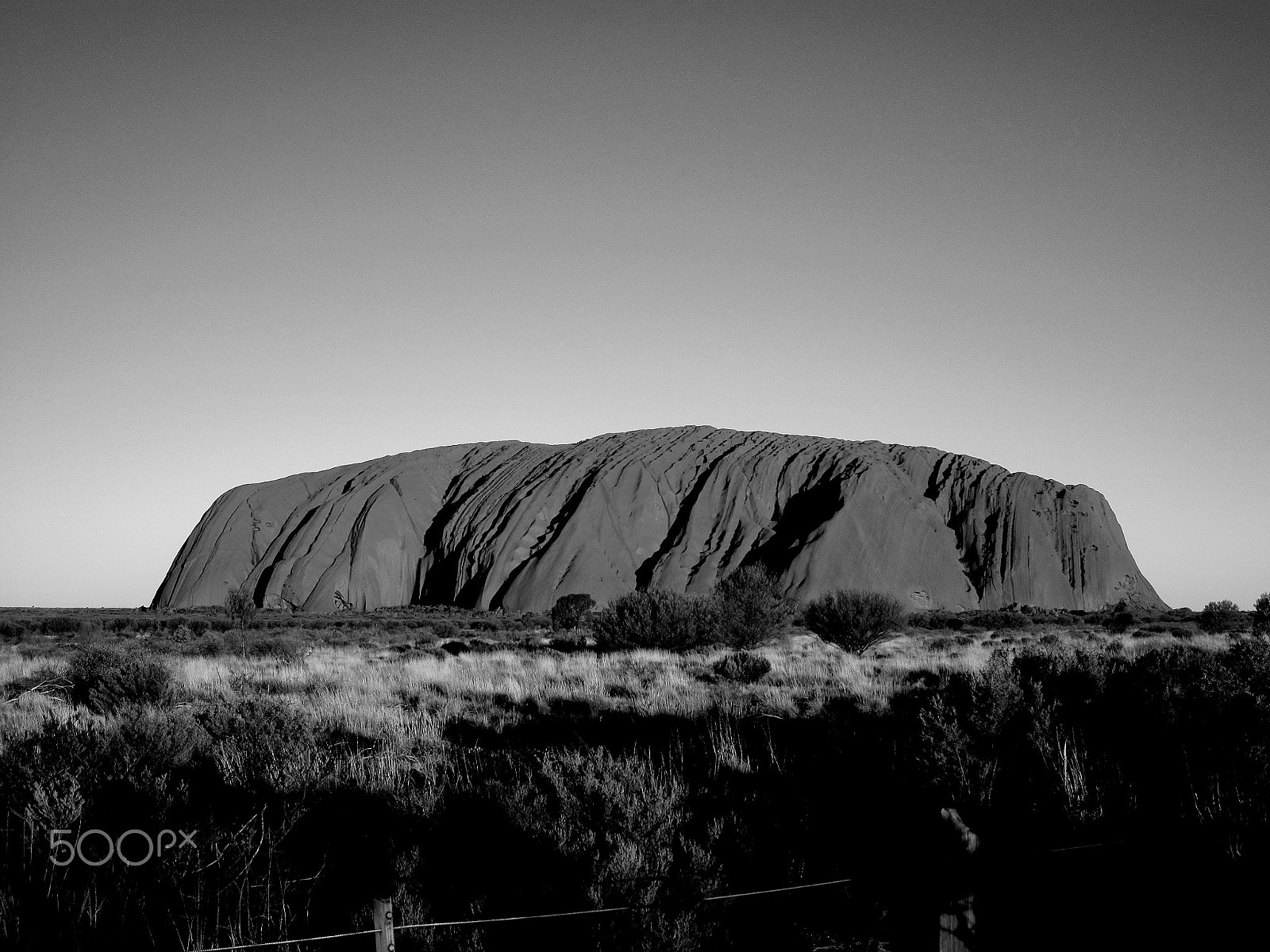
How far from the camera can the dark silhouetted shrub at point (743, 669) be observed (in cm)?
1267

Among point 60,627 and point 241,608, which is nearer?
point 241,608

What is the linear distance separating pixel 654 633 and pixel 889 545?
4966cm

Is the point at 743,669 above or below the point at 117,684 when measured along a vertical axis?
below

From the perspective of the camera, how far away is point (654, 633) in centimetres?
2041

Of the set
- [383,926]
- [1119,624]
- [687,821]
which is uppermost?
[383,926]

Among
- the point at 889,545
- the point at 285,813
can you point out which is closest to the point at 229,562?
the point at 889,545

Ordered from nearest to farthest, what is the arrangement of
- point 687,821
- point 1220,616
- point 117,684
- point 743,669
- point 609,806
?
point 609,806 → point 687,821 → point 117,684 → point 743,669 → point 1220,616

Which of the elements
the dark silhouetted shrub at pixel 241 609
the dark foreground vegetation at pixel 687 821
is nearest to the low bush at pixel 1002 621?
the dark foreground vegetation at pixel 687 821

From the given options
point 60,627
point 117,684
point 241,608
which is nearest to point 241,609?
point 241,608

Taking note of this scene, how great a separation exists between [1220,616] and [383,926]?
1648 inches

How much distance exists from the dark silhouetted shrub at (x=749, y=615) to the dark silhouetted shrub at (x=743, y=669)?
716 centimetres

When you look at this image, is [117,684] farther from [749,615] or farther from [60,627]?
[60,627]

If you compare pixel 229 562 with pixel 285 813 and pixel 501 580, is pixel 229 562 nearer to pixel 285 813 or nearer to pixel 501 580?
pixel 501 580

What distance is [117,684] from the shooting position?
1007cm
